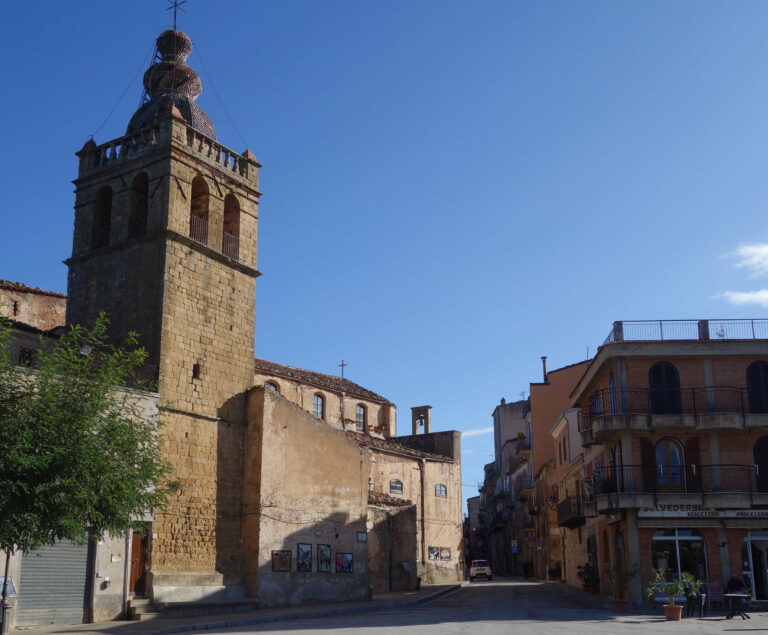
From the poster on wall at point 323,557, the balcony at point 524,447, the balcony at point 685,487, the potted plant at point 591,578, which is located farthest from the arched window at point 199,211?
the balcony at point 524,447

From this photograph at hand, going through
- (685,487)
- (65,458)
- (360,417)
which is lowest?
(685,487)

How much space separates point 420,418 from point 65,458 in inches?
1659

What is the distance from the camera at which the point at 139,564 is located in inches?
957

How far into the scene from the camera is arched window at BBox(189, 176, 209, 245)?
2880 cm

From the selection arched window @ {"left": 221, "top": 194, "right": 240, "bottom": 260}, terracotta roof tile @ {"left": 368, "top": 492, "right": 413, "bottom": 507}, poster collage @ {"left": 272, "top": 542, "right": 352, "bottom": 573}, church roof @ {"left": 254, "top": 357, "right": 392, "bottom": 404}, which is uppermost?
arched window @ {"left": 221, "top": 194, "right": 240, "bottom": 260}

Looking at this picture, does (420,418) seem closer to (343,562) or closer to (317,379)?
(317,379)

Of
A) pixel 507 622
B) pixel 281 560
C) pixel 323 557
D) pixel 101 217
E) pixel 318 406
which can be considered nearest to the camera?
pixel 507 622

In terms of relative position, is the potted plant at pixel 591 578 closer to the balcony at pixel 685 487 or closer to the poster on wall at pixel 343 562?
the balcony at pixel 685 487

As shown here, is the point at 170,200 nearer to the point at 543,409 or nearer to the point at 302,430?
the point at 302,430

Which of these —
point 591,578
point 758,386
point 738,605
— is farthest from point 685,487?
point 591,578

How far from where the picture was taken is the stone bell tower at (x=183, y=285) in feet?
86.1

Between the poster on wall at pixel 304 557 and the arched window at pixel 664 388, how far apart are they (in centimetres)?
1317

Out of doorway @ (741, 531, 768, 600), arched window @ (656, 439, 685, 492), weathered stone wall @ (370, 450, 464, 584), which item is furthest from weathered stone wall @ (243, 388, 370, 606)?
doorway @ (741, 531, 768, 600)

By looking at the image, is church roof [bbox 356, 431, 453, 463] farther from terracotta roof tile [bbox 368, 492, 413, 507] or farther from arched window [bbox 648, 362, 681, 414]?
arched window [bbox 648, 362, 681, 414]
